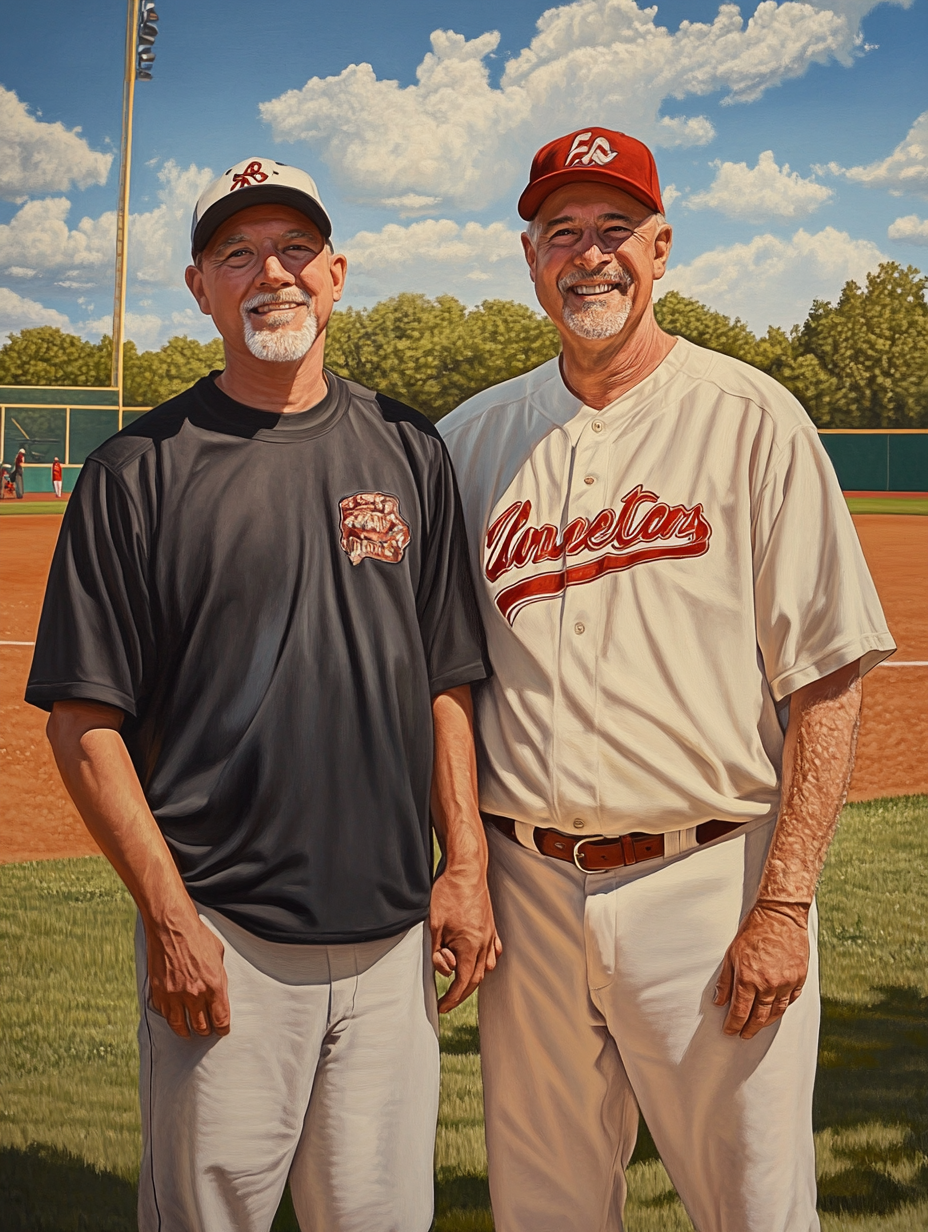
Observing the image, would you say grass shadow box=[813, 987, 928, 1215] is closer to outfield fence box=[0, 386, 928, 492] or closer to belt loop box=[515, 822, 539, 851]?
belt loop box=[515, 822, 539, 851]

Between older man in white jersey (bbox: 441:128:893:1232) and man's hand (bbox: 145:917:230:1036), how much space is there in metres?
0.55

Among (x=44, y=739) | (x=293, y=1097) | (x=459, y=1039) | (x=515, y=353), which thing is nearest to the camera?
(x=293, y=1097)

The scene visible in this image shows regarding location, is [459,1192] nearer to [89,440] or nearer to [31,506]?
[31,506]

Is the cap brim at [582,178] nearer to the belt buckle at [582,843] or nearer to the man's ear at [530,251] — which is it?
the man's ear at [530,251]

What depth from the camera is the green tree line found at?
33719 millimetres

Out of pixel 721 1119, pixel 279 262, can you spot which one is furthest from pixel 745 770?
pixel 279 262

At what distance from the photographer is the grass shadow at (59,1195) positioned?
9.89 ft

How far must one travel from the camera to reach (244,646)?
5.88ft

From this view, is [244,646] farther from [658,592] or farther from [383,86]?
[383,86]

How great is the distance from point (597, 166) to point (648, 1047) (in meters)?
1.54

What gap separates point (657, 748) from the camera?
1.98 meters

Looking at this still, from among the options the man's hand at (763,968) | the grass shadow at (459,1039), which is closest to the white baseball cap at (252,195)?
the man's hand at (763,968)

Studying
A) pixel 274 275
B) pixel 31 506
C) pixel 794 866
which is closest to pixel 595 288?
pixel 274 275

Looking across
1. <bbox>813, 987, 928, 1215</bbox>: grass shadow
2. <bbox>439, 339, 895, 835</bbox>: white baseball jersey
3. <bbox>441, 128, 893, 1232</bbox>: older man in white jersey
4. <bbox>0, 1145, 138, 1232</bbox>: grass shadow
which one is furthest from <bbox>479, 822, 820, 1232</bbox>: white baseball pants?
<bbox>0, 1145, 138, 1232</bbox>: grass shadow
